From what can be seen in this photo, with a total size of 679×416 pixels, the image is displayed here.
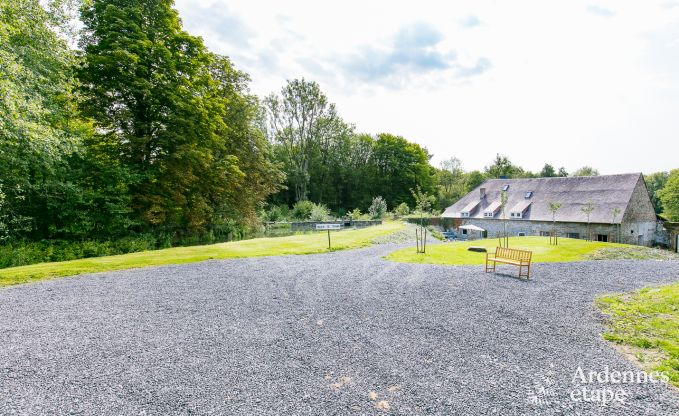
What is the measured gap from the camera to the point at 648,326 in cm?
652

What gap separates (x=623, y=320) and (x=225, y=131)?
25766mm

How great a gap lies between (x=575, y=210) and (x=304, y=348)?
37.1 meters

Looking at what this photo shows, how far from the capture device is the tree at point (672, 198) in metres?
52.0

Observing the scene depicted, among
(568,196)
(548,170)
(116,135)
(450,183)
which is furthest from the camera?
(450,183)

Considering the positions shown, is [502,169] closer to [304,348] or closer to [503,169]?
[503,169]

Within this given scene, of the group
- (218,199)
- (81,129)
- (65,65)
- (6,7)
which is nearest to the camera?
(6,7)

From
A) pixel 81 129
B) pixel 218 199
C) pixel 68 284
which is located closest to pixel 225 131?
pixel 218 199

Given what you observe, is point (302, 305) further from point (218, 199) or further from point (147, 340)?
point (218, 199)

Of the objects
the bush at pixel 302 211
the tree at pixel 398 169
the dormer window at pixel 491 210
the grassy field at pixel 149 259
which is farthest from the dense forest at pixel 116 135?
the tree at pixel 398 169

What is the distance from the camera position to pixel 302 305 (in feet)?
26.9

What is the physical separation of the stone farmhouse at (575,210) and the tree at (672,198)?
2508cm

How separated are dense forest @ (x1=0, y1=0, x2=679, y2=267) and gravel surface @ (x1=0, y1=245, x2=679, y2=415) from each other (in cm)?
781

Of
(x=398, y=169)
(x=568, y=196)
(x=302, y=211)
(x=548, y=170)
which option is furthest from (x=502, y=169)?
(x=302, y=211)

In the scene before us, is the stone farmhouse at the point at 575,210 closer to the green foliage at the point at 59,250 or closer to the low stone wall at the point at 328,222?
the low stone wall at the point at 328,222
